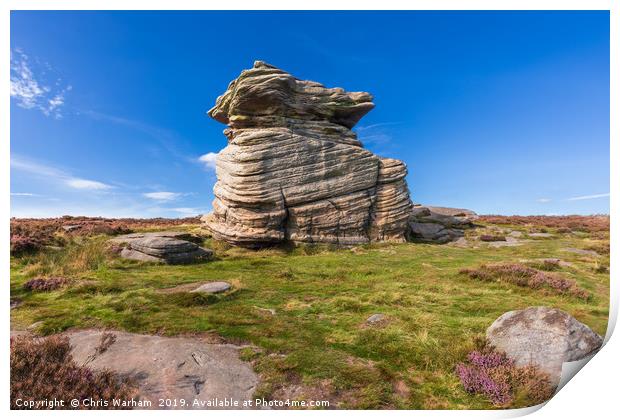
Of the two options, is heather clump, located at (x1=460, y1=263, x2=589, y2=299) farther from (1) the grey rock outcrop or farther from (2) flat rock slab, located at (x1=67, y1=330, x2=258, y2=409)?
(1) the grey rock outcrop

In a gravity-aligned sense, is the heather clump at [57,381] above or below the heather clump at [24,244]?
below

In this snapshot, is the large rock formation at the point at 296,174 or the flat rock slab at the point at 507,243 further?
the flat rock slab at the point at 507,243

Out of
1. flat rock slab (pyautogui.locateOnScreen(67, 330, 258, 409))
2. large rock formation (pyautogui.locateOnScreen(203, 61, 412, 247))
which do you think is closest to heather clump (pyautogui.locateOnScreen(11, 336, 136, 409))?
flat rock slab (pyautogui.locateOnScreen(67, 330, 258, 409))

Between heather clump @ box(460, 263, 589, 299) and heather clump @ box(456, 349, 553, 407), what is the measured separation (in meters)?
7.99

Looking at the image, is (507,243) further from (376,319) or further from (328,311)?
(328,311)

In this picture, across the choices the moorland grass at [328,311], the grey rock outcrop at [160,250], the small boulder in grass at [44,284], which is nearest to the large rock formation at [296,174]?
the grey rock outcrop at [160,250]

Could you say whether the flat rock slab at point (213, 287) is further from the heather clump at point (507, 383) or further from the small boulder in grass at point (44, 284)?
the heather clump at point (507, 383)

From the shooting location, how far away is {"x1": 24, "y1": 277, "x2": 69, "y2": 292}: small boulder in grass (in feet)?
43.9

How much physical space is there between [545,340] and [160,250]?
2067cm

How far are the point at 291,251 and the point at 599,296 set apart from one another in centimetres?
2099

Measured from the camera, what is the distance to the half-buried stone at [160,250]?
20266mm

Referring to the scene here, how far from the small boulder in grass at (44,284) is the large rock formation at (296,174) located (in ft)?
47.0

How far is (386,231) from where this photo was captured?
32.5 meters
